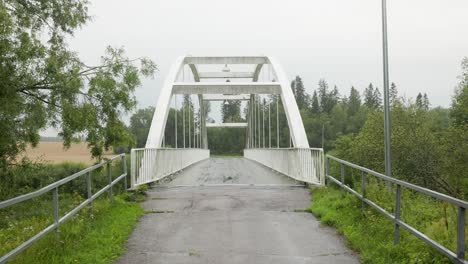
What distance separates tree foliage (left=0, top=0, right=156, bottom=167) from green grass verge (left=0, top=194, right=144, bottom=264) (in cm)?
167

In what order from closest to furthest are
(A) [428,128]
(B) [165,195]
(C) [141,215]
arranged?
(C) [141,215] → (B) [165,195] → (A) [428,128]

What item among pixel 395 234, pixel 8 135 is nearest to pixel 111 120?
pixel 8 135

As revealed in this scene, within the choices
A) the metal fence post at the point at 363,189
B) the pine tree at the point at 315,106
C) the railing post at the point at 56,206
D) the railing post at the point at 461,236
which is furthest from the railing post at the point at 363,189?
the pine tree at the point at 315,106

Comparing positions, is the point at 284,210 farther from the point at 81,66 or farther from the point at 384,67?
the point at 81,66

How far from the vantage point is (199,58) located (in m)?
27.8

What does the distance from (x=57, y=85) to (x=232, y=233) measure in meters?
3.80

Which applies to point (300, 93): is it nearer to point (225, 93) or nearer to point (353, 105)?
point (353, 105)

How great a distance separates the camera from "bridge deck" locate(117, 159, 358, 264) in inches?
218

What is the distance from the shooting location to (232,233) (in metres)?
6.79

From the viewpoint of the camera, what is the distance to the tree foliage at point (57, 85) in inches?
320

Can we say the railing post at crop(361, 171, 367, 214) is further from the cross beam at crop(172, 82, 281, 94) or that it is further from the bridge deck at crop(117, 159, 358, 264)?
the cross beam at crop(172, 82, 281, 94)

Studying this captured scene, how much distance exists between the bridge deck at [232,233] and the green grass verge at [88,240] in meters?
0.16

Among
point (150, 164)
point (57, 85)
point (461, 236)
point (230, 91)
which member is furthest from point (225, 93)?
point (461, 236)

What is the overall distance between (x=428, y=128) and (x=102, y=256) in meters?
28.7
